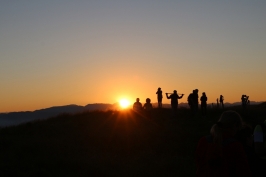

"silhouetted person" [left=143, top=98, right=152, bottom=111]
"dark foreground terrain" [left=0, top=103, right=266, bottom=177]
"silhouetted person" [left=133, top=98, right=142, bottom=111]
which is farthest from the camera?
"silhouetted person" [left=143, top=98, right=152, bottom=111]

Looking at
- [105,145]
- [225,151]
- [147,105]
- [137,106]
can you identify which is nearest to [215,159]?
[225,151]

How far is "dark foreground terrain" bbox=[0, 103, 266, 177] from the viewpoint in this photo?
1650 cm

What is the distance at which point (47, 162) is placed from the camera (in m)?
17.3

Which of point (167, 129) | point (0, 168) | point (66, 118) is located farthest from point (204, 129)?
point (0, 168)

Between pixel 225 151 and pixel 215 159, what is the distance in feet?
0.52

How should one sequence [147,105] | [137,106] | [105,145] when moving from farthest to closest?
[147,105], [137,106], [105,145]

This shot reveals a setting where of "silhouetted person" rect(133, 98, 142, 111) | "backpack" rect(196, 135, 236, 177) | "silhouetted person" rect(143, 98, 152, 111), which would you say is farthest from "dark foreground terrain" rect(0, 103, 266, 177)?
"backpack" rect(196, 135, 236, 177)

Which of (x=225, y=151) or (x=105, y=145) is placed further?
(x=105, y=145)

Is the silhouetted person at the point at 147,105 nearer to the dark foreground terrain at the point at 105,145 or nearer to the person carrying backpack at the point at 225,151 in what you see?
the dark foreground terrain at the point at 105,145

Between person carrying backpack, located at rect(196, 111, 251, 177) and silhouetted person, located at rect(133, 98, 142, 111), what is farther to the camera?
silhouetted person, located at rect(133, 98, 142, 111)

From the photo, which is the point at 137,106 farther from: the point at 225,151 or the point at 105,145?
the point at 225,151

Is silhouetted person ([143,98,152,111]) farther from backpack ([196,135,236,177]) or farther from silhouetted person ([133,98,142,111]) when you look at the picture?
backpack ([196,135,236,177])

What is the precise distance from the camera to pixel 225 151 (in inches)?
209

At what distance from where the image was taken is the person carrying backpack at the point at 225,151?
5285 mm
